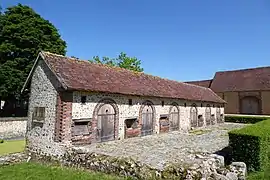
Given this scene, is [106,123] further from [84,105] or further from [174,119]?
[174,119]

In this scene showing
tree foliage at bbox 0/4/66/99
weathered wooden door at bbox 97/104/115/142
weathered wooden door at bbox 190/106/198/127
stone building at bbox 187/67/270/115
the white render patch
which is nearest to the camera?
the white render patch

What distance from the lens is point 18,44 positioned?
2562cm

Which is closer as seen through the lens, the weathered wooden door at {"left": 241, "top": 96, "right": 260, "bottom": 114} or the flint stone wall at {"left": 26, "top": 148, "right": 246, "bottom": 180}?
the flint stone wall at {"left": 26, "top": 148, "right": 246, "bottom": 180}

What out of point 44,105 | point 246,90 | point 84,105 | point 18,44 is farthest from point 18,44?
point 246,90

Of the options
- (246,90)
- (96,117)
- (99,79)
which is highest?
(246,90)

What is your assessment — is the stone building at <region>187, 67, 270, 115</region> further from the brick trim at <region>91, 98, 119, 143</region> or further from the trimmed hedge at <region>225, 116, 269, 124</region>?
the brick trim at <region>91, 98, 119, 143</region>

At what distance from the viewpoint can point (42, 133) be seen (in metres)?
12.1

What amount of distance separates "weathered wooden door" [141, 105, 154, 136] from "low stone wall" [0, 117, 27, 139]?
1190cm

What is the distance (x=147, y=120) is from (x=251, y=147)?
8.02 m

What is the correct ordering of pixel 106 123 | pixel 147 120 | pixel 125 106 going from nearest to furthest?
pixel 106 123
pixel 125 106
pixel 147 120

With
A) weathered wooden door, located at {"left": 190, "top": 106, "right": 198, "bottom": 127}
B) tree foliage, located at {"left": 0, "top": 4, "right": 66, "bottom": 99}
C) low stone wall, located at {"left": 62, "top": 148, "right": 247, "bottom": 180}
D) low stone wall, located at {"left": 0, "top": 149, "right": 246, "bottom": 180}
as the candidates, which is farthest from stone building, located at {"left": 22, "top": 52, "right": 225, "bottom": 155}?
tree foliage, located at {"left": 0, "top": 4, "right": 66, "bottom": 99}

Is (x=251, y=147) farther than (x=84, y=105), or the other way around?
(x=84, y=105)

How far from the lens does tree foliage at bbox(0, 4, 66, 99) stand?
24.5 metres

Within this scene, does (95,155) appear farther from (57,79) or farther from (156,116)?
(156,116)
